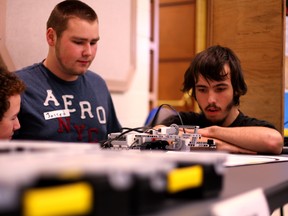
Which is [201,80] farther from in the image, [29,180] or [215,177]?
[29,180]

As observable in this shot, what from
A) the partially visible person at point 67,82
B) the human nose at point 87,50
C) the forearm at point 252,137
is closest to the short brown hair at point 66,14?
the partially visible person at point 67,82

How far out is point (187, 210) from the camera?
0.36 meters

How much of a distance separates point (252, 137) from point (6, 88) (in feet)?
2.76

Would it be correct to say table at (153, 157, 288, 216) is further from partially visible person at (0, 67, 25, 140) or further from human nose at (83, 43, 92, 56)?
human nose at (83, 43, 92, 56)

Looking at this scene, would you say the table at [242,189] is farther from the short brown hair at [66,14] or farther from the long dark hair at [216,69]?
the short brown hair at [66,14]

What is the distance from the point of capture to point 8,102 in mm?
1341

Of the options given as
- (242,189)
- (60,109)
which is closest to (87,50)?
(60,109)

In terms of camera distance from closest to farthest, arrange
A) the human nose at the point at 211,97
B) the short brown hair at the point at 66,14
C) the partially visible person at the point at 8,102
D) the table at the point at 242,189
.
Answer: the table at the point at 242,189 → the partially visible person at the point at 8,102 → the human nose at the point at 211,97 → the short brown hair at the point at 66,14

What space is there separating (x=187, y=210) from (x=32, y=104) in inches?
56.6

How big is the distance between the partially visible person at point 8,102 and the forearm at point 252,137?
65 cm

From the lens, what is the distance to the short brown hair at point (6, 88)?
1.33 metres

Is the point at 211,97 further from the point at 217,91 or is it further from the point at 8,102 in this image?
the point at 8,102

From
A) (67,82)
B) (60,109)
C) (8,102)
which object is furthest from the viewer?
(67,82)

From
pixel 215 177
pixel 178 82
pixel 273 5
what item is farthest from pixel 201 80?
pixel 178 82
